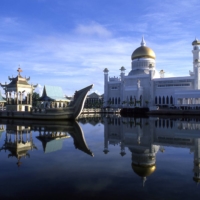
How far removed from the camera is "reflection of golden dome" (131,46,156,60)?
199ft

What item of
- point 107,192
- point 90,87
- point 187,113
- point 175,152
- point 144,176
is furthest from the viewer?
point 187,113

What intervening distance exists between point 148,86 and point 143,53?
415 inches

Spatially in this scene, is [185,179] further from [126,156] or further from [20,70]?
[20,70]

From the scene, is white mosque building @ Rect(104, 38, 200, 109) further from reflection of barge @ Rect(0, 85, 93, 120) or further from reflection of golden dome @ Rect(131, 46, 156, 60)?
reflection of barge @ Rect(0, 85, 93, 120)

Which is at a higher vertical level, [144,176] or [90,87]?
[90,87]

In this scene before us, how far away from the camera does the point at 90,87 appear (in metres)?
23.4

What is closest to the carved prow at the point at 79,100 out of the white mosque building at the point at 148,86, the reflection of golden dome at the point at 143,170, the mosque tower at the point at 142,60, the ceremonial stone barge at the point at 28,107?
the ceremonial stone barge at the point at 28,107

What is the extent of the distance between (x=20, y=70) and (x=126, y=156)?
28.8 metres

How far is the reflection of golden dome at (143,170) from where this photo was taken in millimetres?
6359

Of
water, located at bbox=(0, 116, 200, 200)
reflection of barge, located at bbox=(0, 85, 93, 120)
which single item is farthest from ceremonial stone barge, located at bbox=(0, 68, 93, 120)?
water, located at bbox=(0, 116, 200, 200)

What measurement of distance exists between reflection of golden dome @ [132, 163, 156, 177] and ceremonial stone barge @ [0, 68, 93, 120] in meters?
16.8

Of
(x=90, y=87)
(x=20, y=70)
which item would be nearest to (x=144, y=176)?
(x=90, y=87)

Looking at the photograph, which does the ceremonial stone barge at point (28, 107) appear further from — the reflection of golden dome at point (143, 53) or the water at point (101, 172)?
the reflection of golden dome at point (143, 53)

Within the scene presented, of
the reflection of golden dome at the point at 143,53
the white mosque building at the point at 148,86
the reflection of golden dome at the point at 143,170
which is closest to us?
the reflection of golden dome at the point at 143,170
